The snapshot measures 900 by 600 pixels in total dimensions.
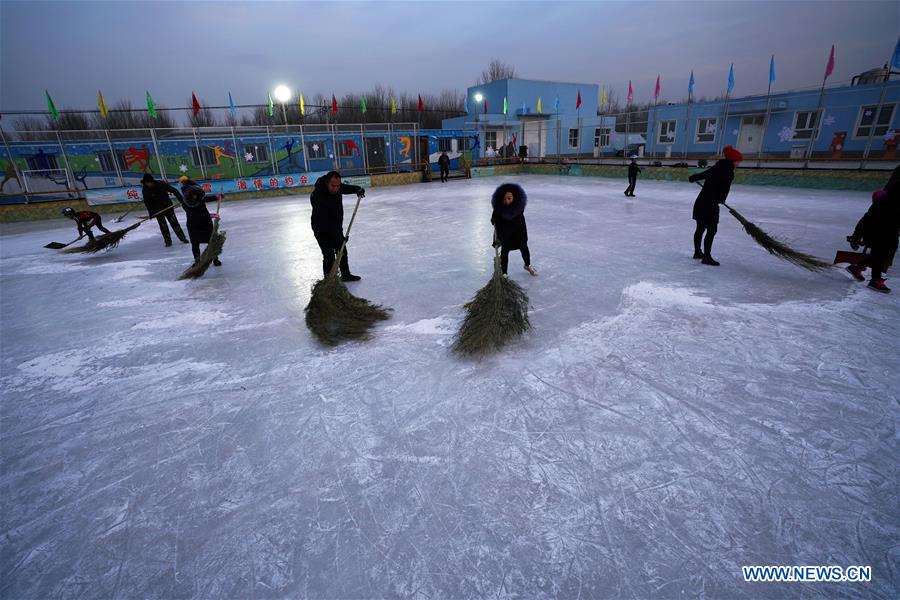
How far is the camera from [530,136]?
104 ft

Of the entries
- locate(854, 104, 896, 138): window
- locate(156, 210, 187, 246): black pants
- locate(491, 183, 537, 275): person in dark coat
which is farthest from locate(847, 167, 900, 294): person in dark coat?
locate(854, 104, 896, 138): window

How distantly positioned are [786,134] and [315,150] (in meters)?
24.0

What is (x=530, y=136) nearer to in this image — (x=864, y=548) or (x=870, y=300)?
(x=870, y=300)

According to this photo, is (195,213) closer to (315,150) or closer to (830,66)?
(315,150)

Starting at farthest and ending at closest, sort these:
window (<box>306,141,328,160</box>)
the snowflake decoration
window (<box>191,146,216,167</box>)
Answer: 1. the snowflake decoration
2. window (<box>306,141,328,160</box>)
3. window (<box>191,146,216,167</box>)

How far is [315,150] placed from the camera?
63.7ft

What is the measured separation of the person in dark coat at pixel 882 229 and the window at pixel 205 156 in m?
19.6

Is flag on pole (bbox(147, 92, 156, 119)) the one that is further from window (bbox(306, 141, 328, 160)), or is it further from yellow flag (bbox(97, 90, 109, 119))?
window (bbox(306, 141, 328, 160))

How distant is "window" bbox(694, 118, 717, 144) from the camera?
2395 centimetres

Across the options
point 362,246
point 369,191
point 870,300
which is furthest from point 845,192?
point 369,191

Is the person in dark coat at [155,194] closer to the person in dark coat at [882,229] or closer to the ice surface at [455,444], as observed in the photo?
the ice surface at [455,444]

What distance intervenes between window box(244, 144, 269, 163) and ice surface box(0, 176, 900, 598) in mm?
13913

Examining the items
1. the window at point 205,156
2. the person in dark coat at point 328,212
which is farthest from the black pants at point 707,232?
the window at point 205,156

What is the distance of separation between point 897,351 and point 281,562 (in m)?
5.08
